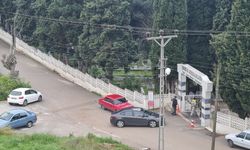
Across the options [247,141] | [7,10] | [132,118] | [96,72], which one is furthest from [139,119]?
[7,10]

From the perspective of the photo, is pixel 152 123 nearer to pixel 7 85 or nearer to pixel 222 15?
pixel 222 15

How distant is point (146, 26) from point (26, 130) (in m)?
18.4

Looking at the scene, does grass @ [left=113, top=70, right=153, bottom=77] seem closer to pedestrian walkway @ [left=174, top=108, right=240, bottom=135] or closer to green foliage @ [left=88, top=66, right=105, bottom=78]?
green foliage @ [left=88, top=66, right=105, bottom=78]

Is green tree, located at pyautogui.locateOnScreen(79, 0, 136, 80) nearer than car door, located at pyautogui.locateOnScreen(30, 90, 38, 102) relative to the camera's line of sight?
No

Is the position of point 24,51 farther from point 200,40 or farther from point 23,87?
point 200,40

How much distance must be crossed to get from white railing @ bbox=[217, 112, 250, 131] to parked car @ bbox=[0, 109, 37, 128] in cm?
1199

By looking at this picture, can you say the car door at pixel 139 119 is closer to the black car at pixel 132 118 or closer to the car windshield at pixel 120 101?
the black car at pixel 132 118

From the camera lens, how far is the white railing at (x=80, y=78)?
4128 centimetres

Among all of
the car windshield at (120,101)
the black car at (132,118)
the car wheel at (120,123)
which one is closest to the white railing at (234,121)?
the black car at (132,118)

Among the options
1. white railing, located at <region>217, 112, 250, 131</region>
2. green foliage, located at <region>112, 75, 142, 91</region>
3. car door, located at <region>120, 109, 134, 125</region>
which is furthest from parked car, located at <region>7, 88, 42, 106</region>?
white railing, located at <region>217, 112, 250, 131</region>

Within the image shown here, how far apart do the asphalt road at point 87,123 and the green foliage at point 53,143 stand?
2.56 metres

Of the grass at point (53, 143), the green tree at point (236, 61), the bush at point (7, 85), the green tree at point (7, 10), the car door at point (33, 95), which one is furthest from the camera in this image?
the green tree at point (7, 10)

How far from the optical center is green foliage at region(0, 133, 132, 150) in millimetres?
27438

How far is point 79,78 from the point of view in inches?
1882
